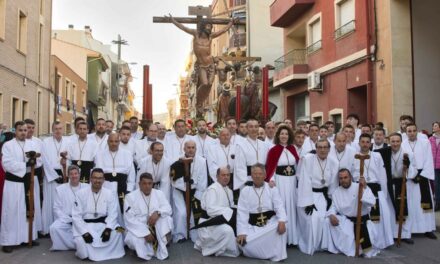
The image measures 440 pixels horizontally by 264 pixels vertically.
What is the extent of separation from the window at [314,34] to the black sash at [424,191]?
30.9 feet

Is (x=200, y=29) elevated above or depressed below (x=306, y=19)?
below

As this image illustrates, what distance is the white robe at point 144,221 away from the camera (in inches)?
251

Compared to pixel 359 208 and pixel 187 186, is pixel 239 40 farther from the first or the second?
pixel 359 208

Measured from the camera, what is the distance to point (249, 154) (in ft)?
24.1

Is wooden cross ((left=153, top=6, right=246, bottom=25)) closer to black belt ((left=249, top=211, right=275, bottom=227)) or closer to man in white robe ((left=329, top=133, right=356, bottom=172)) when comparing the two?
man in white robe ((left=329, top=133, right=356, bottom=172))

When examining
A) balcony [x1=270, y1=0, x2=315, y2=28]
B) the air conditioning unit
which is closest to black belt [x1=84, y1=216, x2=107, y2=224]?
the air conditioning unit

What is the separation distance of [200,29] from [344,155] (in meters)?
6.95

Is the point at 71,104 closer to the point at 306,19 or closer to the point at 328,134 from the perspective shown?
the point at 306,19

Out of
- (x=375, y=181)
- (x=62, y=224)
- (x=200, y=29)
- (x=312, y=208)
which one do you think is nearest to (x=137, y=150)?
(x=62, y=224)

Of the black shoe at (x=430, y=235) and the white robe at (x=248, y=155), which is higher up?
the white robe at (x=248, y=155)

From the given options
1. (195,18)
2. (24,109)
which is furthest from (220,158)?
(24,109)

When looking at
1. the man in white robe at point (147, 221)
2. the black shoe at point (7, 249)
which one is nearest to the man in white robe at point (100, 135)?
the man in white robe at point (147, 221)

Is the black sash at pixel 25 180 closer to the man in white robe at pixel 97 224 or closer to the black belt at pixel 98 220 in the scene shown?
the man in white robe at pixel 97 224

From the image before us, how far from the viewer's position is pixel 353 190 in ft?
22.2
